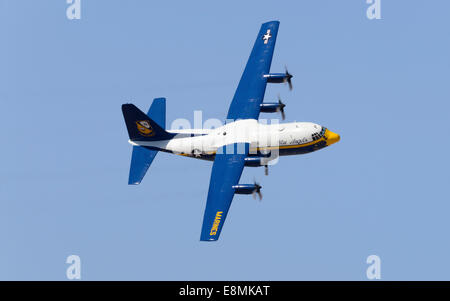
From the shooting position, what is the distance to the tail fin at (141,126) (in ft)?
272

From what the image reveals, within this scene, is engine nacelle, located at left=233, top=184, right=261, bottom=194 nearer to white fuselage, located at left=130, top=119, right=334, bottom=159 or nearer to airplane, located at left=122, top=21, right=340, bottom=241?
airplane, located at left=122, top=21, right=340, bottom=241

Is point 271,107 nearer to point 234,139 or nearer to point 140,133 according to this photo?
point 234,139

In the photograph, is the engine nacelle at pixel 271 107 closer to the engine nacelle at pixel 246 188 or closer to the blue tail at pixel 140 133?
the blue tail at pixel 140 133

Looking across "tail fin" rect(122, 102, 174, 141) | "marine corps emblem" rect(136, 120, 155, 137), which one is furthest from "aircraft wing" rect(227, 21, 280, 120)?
"marine corps emblem" rect(136, 120, 155, 137)

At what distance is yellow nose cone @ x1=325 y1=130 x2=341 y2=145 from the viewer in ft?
275

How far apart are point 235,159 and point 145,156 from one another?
949 centimetres

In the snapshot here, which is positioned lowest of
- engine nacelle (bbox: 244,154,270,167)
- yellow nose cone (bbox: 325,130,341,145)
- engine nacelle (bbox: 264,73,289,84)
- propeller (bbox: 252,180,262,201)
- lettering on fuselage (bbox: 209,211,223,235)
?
lettering on fuselage (bbox: 209,211,223,235)

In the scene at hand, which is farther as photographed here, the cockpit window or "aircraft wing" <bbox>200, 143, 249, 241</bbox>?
the cockpit window

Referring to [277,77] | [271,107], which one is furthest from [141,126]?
[277,77]

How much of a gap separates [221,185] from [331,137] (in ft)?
42.1

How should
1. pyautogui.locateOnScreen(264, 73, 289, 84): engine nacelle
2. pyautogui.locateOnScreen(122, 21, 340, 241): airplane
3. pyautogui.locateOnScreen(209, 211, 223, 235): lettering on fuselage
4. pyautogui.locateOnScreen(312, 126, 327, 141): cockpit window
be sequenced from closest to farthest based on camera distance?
pyautogui.locateOnScreen(209, 211, 223, 235): lettering on fuselage, pyautogui.locateOnScreen(122, 21, 340, 241): airplane, pyautogui.locateOnScreen(312, 126, 327, 141): cockpit window, pyautogui.locateOnScreen(264, 73, 289, 84): engine nacelle

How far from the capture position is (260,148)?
269 ft

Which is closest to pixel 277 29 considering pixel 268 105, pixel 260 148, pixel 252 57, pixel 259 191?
pixel 252 57

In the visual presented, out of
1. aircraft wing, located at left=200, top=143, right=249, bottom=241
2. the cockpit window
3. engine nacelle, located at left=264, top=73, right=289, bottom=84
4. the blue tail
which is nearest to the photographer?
aircraft wing, located at left=200, top=143, right=249, bottom=241
